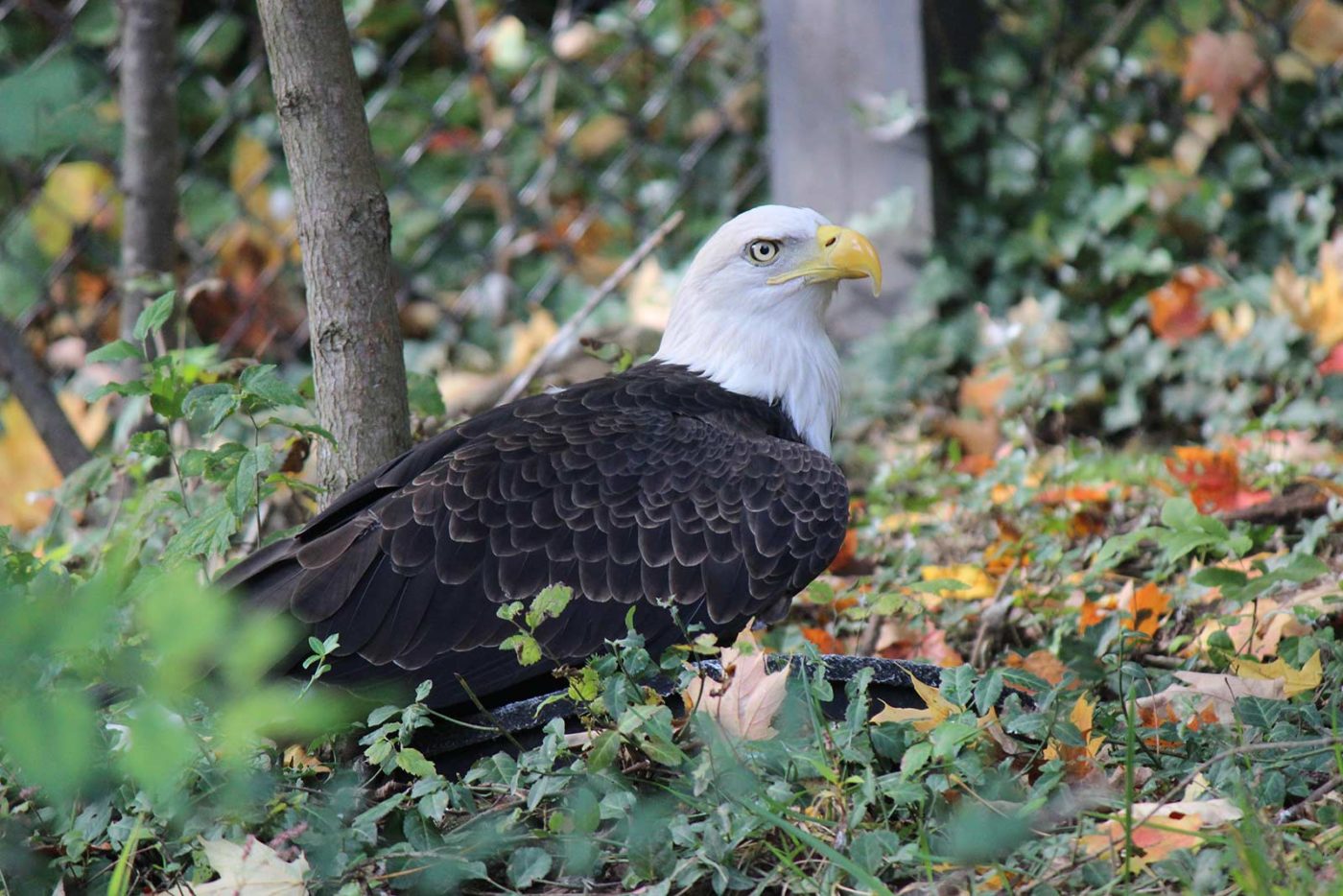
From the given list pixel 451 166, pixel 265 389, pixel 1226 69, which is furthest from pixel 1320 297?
pixel 451 166

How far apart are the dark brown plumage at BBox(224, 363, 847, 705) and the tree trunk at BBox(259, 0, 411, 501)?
187 mm

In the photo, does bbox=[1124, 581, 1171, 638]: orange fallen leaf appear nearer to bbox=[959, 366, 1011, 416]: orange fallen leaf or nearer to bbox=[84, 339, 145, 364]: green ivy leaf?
bbox=[959, 366, 1011, 416]: orange fallen leaf

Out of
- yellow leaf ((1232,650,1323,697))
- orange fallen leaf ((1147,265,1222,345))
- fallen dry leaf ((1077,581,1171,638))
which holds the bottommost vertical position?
orange fallen leaf ((1147,265,1222,345))

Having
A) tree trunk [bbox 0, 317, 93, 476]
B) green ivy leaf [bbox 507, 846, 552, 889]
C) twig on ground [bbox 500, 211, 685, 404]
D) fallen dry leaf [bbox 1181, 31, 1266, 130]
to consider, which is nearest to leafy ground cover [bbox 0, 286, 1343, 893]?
green ivy leaf [bbox 507, 846, 552, 889]

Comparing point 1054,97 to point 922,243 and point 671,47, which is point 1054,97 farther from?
point 671,47

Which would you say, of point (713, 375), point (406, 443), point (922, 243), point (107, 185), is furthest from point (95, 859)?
point (107, 185)

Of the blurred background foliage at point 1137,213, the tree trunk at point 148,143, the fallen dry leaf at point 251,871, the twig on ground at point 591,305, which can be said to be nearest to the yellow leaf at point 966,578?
the twig on ground at point 591,305

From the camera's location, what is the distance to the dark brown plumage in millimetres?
3064

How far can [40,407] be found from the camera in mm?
4508

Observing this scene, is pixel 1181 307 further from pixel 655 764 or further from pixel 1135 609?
pixel 655 764

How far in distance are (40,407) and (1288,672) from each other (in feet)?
11.4

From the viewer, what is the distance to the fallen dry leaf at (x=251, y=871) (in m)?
2.43

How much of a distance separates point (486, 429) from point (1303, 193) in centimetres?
385

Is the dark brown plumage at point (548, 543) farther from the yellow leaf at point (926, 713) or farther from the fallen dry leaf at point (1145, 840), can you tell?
the fallen dry leaf at point (1145, 840)
